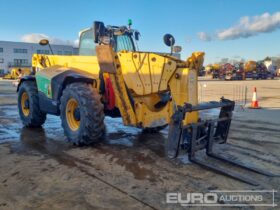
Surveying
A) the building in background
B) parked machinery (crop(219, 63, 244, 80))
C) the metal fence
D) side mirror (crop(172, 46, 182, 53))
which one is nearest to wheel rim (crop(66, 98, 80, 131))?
side mirror (crop(172, 46, 182, 53))

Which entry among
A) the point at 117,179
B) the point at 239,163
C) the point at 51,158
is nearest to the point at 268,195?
the point at 239,163

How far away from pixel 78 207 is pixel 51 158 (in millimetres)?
2043

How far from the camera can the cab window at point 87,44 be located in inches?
271

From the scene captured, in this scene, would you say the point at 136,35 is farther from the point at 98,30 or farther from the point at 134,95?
the point at 134,95

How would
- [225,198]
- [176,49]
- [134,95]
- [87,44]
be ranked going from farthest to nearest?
[87,44] → [176,49] → [134,95] → [225,198]

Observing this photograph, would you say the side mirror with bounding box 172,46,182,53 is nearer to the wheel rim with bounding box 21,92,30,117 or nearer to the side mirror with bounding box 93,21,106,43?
the side mirror with bounding box 93,21,106,43

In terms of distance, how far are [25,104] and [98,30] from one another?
3.35 meters

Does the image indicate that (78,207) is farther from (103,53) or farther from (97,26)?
(97,26)

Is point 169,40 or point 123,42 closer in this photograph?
point 169,40

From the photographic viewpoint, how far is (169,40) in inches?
252

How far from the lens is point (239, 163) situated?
15.9 ft

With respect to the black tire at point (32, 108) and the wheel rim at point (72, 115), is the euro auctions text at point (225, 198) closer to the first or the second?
the wheel rim at point (72, 115)

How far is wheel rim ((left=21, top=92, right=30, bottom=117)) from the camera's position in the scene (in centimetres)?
819

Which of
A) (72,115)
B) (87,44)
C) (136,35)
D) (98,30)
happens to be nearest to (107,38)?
(98,30)
